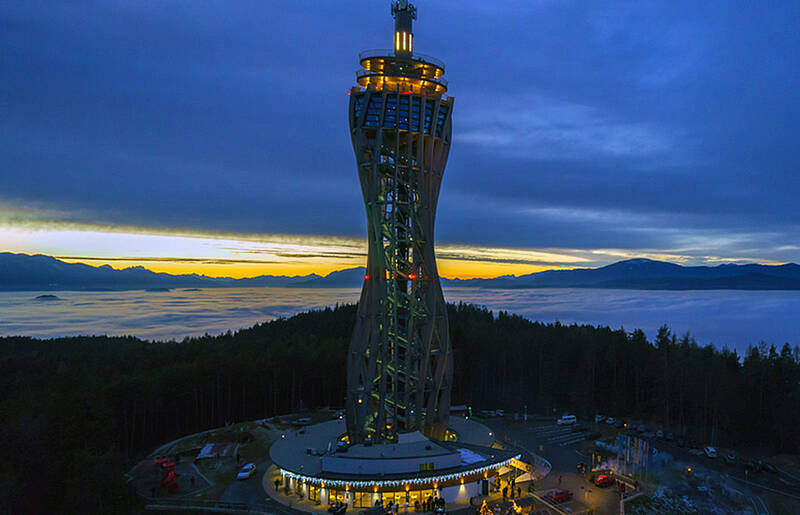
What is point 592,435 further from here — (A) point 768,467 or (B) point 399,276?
(B) point 399,276

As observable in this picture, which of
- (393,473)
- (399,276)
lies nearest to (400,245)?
(399,276)

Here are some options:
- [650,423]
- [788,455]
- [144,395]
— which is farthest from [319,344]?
[788,455]

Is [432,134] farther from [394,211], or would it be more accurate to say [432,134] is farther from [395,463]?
[395,463]

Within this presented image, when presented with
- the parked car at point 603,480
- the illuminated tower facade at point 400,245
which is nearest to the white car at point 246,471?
the illuminated tower facade at point 400,245

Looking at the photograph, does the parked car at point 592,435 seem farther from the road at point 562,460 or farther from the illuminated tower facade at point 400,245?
the illuminated tower facade at point 400,245

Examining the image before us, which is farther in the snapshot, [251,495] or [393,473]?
[251,495]
